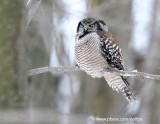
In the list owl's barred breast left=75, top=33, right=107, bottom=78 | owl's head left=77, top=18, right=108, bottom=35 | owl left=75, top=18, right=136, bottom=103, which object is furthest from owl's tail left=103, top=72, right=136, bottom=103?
owl's head left=77, top=18, right=108, bottom=35

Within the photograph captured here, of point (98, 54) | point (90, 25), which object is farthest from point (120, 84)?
point (90, 25)

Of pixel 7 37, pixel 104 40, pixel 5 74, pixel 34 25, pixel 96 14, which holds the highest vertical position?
pixel 96 14

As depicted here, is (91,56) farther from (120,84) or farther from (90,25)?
(120,84)

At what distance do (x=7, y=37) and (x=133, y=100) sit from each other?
290 cm

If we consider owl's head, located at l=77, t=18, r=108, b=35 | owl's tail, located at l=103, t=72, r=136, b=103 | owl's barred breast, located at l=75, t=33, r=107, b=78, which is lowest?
owl's tail, located at l=103, t=72, r=136, b=103

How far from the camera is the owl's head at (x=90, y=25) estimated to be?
4375 millimetres

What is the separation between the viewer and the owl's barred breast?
419cm

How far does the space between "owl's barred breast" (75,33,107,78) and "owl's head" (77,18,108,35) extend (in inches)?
7.5

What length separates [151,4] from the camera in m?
9.10

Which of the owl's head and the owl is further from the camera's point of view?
the owl's head

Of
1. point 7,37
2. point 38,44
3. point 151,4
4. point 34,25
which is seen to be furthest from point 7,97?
point 151,4

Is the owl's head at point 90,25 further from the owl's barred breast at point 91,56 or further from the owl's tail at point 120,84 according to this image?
the owl's tail at point 120,84

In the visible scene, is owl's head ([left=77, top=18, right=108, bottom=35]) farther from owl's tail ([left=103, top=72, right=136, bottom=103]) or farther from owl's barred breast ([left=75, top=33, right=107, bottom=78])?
owl's tail ([left=103, top=72, right=136, bottom=103])

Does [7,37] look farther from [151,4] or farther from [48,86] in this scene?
[151,4]
